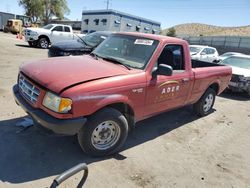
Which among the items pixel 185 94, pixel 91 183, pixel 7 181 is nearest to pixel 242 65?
pixel 185 94

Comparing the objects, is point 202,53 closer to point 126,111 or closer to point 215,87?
point 215,87

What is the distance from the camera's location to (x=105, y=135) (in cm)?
392

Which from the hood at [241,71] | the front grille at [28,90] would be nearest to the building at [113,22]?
the hood at [241,71]

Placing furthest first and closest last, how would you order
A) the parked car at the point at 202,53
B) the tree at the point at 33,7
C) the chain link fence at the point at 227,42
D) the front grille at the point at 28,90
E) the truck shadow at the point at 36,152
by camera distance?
the tree at the point at 33,7 < the chain link fence at the point at 227,42 < the parked car at the point at 202,53 < the front grille at the point at 28,90 < the truck shadow at the point at 36,152

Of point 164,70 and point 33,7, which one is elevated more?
point 33,7

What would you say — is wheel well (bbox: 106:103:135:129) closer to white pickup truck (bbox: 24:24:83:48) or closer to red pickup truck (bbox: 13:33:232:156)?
red pickup truck (bbox: 13:33:232:156)

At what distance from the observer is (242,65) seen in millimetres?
10438

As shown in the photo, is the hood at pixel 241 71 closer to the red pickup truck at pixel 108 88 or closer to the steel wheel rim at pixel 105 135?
the red pickup truck at pixel 108 88

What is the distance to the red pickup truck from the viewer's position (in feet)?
11.0

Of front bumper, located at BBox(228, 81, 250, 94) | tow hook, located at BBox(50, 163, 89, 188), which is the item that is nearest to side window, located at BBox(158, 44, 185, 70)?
tow hook, located at BBox(50, 163, 89, 188)

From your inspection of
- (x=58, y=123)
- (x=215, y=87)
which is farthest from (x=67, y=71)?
(x=215, y=87)

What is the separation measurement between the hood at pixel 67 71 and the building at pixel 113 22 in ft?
152

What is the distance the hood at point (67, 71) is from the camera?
3443 mm

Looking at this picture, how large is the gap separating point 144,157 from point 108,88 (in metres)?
1.34
